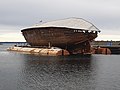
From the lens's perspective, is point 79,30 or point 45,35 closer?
point 79,30

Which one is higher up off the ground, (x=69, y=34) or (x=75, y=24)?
(x=75, y=24)

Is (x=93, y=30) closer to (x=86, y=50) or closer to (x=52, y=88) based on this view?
(x=86, y=50)

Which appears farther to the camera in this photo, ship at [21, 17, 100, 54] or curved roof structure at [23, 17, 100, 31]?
curved roof structure at [23, 17, 100, 31]

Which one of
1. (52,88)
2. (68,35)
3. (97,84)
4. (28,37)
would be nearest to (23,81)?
(52,88)

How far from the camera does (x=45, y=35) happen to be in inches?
3713

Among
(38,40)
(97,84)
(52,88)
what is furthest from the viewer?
(38,40)

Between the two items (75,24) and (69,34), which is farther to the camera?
(75,24)

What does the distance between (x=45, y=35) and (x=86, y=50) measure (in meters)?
14.4

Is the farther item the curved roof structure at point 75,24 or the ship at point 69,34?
the curved roof structure at point 75,24

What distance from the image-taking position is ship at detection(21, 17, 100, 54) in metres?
87.9

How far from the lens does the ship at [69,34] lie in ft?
288

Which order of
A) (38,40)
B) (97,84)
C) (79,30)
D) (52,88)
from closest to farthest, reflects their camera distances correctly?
(52,88), (97,84), (79,30), (38,40)

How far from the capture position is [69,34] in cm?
8838

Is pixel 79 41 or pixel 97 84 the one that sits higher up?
pixel 79 41
